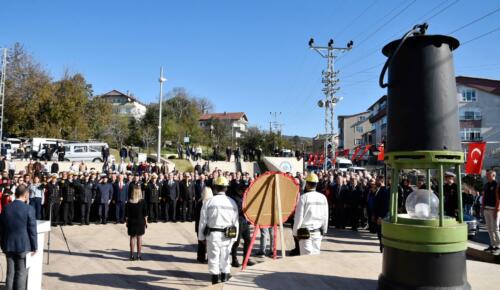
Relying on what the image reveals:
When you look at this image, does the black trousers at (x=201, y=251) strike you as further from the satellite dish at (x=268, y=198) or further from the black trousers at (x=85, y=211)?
the black trousers at (x=85, y=211)

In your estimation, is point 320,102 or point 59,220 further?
point 320,102

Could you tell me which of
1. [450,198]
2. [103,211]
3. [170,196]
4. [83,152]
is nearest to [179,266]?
[450,198]

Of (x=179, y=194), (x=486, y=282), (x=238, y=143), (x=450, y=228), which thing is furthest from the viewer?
(x=238, y=143)

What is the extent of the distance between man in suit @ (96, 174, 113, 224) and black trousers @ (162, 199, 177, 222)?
2083 millimetres

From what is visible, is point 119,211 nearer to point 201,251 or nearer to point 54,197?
point 54,197

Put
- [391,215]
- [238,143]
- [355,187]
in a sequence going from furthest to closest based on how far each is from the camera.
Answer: [238,143], [355,187], [391,215]

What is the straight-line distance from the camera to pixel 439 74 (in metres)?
3.45

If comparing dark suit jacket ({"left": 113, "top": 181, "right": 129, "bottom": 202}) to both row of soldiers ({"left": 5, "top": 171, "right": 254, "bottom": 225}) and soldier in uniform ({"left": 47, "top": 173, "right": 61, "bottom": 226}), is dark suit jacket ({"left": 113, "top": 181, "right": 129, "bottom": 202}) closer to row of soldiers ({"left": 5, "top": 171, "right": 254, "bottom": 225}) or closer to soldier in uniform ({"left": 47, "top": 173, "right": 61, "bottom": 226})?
row of soldiers ({"left": 5, "top": 171, "right": 254, "bottom": 225})

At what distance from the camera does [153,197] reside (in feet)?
48.5

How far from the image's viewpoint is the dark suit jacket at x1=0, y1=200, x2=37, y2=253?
19.6 ft

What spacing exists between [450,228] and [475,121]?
4932 cm

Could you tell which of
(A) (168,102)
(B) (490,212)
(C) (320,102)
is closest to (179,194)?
(B) (490,212)

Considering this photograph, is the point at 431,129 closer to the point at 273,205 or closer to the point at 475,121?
the point at 273,205

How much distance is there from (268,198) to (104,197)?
9932 millimetres
